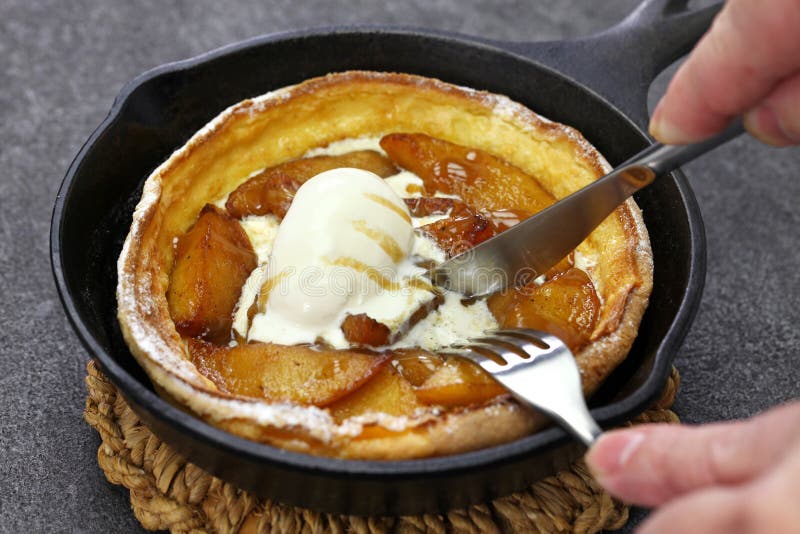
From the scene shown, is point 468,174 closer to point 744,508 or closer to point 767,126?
point 767,126

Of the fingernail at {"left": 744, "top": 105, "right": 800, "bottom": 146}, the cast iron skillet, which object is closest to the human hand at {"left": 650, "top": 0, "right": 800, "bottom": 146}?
the fingernail at {"left": 744, "top": 105, "right": 800, "bottom": 146}

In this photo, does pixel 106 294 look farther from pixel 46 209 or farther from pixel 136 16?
pixel 136 16

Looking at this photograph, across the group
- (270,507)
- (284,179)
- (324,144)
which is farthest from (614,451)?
(324,144)

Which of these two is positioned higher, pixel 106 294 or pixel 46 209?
pixel 106 294

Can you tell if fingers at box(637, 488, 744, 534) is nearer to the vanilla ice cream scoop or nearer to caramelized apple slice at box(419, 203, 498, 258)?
the vanilla ice cream scoop

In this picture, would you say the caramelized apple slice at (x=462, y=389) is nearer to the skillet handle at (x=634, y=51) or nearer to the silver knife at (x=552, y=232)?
the silver knife at (x=552, y=232)

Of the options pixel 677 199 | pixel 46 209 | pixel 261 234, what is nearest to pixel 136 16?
pixel 46 209

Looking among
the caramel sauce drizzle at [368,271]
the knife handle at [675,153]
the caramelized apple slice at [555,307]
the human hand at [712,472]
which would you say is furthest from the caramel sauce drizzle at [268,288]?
the human hand at [712,472]
